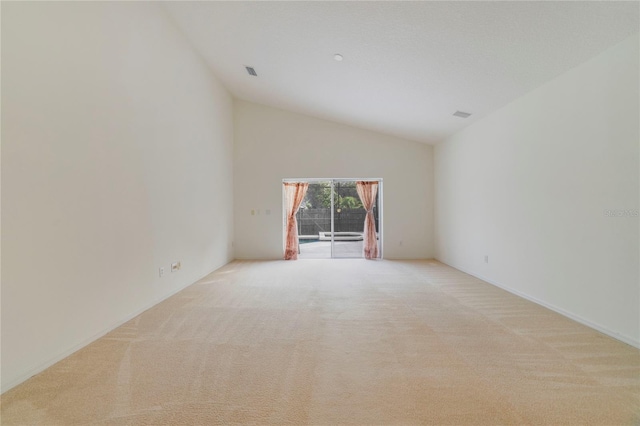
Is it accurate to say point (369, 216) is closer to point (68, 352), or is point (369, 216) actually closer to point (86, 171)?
point (86, 171)

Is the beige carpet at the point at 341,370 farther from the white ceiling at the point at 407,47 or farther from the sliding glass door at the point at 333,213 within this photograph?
the sliding glass door at the point at 333,213

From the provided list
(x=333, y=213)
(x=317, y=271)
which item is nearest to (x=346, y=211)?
(x=333, y=213)

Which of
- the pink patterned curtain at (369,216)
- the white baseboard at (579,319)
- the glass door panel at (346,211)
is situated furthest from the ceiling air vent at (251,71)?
the white baseboard at (579,319)

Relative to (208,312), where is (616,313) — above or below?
above

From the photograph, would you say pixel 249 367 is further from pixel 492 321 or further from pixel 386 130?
pixel 386 130

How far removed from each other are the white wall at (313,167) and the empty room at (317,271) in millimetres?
1135

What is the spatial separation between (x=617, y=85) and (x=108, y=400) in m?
4.39

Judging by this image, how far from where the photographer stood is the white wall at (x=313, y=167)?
19.0 feet

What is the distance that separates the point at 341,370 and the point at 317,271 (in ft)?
9.76

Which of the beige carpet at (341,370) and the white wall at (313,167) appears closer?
the beige carpet at (341,370)

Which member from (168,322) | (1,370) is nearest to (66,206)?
(1,370)

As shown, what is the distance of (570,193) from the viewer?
258 centimetres

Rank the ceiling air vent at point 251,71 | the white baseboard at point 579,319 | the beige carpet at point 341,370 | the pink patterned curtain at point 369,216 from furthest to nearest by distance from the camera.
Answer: the pink patterned curtain at point 369,216 < the ceiling air vent at point 251,71 < the white baseboard at point 579,319 < the beige carpet at point 341,370

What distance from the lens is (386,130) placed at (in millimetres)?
5527
